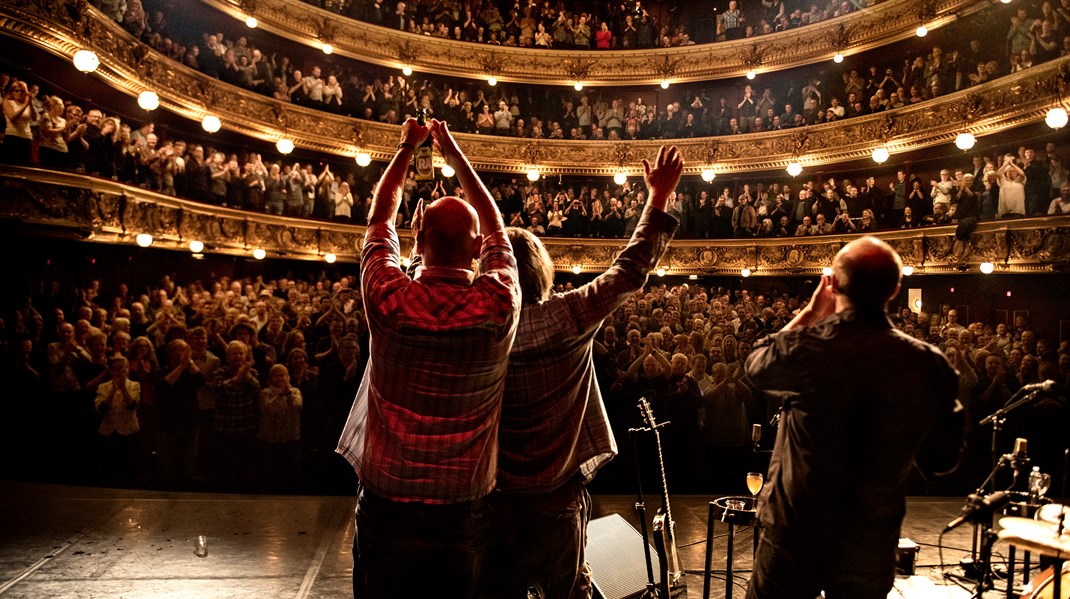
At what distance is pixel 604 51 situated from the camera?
20.8 metres

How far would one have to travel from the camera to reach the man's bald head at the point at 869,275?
6.48ft

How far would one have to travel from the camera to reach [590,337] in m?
2.19

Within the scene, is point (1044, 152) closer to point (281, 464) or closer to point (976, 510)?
point (976, 510)

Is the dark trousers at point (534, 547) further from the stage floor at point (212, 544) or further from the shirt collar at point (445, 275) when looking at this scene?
the stage floor at point (212, 544)

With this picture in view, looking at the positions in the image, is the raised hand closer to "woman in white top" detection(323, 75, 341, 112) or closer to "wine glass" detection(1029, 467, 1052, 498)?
"wine glass" detection(1029, 467, 1052, 498)

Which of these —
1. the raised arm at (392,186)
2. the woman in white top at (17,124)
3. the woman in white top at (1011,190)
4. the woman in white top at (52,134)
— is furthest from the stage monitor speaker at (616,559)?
the woman in white top at (1011,190)

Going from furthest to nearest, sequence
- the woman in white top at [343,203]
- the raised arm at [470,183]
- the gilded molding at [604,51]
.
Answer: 1. the woman in white top at [343,203]
2. the gilded molding at [604,51]
3. the raised arm at [470,183]

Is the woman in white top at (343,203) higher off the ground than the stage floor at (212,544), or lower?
higher

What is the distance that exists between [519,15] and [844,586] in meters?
22.3

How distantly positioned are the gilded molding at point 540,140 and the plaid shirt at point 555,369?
9.81m

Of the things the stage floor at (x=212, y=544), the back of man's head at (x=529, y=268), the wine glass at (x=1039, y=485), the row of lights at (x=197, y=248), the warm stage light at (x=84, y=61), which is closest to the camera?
the back of man's head at (x=529, y=268)

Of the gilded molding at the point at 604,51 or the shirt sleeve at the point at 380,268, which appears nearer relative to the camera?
the shirt sleeve at the point at 380,268

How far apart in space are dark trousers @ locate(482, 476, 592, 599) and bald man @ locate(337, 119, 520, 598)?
1.01 ft

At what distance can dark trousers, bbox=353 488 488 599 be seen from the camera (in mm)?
1688
